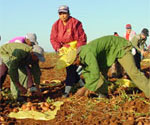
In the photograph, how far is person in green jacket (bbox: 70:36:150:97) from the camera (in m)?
3.87

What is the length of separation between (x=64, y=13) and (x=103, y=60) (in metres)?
1.14

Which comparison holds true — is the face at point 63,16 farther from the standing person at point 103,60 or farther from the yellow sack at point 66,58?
the standing person at point 103,60

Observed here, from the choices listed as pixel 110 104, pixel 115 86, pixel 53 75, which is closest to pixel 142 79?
pixel 110 104

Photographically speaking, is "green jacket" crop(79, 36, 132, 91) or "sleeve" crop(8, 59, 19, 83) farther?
"sleeve" crop(8, 59, 19, 83)

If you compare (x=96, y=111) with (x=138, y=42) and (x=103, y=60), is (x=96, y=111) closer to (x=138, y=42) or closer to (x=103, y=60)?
(x=103, y=60)

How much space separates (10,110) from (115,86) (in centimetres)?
217

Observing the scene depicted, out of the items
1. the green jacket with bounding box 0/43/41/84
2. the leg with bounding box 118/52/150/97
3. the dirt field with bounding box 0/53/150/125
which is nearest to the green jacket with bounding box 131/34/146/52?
the dirt field with bounding box 0/53/150/125

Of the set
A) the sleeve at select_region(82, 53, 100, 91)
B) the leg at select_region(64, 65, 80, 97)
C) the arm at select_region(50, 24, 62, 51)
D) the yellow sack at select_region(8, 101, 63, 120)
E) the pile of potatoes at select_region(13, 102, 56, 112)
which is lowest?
the yellow sack at select_region(8, 101, 63, 120)

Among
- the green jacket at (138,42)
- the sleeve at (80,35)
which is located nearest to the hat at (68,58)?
the sleeve at (80,35)

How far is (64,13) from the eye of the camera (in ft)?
15.1

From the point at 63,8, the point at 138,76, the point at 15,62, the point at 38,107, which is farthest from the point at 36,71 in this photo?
the point at 138,76

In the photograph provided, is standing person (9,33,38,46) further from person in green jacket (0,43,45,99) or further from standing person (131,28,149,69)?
standing person (131,28,149,69)

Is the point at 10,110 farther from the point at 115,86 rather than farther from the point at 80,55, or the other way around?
the point at 115,86

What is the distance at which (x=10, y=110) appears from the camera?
414 cm
